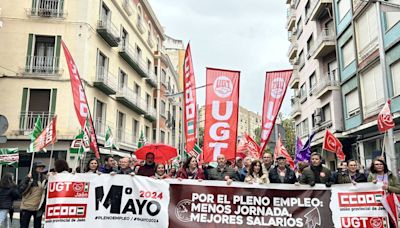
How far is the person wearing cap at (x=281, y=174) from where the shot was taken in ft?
22.6

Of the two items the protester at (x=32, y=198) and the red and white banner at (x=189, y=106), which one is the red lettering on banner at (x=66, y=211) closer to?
the protester at (x=32, y=198)

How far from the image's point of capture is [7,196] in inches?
302

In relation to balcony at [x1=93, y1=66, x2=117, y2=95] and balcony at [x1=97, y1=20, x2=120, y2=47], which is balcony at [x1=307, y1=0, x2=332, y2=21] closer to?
balcony at [x1=97, y1=20, x2=120, y2=47]

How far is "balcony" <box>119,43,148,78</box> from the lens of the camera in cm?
2561

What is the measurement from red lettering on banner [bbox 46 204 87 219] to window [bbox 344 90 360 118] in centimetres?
1659

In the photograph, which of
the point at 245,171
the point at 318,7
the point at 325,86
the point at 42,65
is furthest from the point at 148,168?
the point at 318,7

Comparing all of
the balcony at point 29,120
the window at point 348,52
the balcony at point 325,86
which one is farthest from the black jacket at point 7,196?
the balcony at point 325,86

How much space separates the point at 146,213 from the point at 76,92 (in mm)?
4486

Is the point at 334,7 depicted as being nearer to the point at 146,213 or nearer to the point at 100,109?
the point at 100,109

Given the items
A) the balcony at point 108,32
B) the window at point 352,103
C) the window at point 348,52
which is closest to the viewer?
the window at point 352,103

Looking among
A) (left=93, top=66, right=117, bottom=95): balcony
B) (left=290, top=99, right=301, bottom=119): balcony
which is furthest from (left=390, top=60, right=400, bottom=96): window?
(left=93, top=66, right=117, bottom=95): balcony

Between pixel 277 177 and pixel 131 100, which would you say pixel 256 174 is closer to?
pixel 277 177

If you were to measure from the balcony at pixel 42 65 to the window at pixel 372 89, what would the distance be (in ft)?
53.9

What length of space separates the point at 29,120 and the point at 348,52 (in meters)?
18.2
